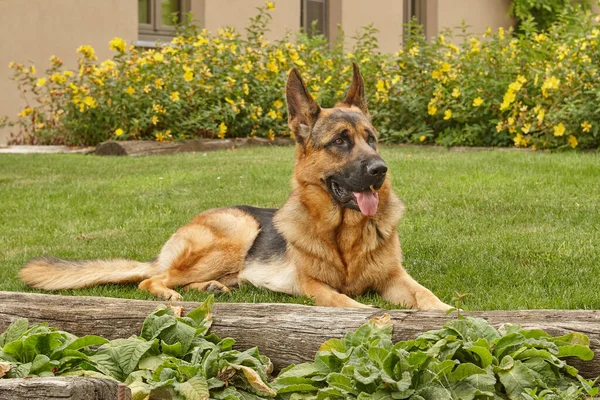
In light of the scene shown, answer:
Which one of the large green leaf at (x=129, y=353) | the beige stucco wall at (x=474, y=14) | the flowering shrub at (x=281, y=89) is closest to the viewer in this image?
the large green leaf at (x=129, y=353)

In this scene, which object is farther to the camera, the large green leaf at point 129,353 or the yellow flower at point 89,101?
the yellow flower at point 89,101

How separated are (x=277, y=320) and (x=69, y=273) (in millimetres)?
2144

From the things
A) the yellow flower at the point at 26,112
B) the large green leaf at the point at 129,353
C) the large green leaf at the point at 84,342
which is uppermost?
the yellow flower at the point at 26,112

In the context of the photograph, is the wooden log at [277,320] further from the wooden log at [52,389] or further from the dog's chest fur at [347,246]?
the dog's chest fur at [347,246]

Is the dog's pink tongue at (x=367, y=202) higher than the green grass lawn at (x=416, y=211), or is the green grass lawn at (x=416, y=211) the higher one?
the dog's pink tongue at (x=367, y=202)

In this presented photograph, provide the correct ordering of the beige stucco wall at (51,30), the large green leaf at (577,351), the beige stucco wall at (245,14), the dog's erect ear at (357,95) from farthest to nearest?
the beige stucco wall at (245,14) < the beige stucco wall at (51,30) < the dog's erect ear at (357,95) < the large green leaf at (577,351)

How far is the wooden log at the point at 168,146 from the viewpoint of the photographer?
1209 centimetres

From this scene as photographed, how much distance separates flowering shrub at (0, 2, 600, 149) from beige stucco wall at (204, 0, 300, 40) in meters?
1.29

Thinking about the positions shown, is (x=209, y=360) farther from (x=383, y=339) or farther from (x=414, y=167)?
(x=414, y=167)

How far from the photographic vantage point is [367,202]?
505cm

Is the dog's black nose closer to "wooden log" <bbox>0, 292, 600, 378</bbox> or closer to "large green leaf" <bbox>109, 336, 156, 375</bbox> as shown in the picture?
"wooden log" <bbox>0, 292, 600, 378</bbox>

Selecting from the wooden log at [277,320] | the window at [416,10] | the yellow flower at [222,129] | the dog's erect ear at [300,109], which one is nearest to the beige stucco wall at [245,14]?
the yellow flower at [222,129]

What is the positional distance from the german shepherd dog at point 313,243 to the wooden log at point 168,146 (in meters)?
6.63

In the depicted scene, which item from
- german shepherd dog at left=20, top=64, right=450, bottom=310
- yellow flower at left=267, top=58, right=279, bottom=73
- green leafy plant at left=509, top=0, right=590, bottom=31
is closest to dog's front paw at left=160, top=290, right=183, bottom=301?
german shepherd dog at left=20, top=64, right=450, bottom=310
